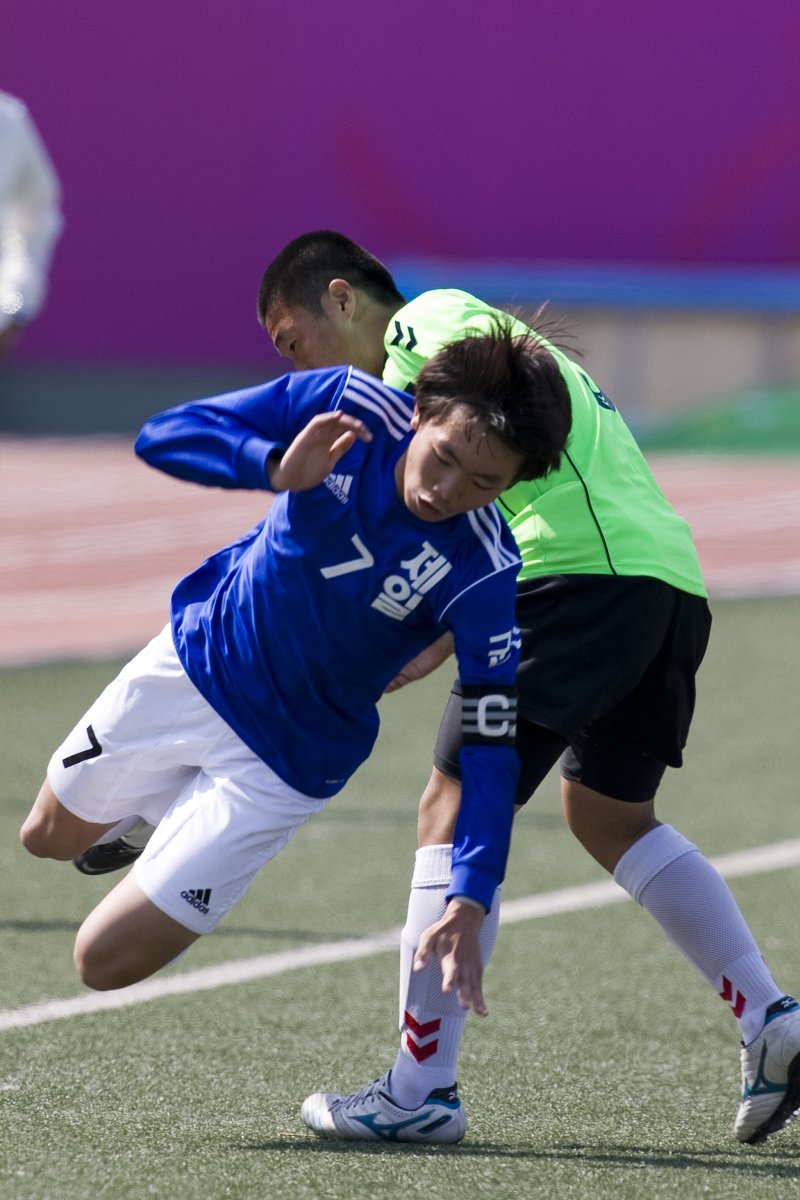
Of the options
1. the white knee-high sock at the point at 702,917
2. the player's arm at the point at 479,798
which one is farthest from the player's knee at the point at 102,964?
the white knee-high sock at the point at 702,917

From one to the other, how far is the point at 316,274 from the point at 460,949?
165cm

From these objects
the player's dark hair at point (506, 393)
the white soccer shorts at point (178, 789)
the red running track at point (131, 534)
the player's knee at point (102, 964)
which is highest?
the player's dark hair at point (506, 393)

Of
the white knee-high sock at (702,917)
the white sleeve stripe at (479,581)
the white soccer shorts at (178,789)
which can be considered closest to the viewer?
the white sleeve stripe at (479,581)

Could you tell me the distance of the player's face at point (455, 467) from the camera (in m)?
3.31

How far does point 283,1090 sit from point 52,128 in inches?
826

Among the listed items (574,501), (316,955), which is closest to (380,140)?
(316,955)

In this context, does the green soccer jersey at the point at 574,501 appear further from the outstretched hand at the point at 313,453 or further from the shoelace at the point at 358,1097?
the shoelace at the point at 358,1097

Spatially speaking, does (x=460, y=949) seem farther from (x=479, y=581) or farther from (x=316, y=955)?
(x=316, y=955)

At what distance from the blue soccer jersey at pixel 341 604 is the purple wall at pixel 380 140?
1899cm

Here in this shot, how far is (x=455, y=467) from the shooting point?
3326 mm

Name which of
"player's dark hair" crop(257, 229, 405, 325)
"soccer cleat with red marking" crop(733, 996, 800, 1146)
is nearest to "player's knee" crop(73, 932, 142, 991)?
"soccer cleat with red marking" crop(733, 996, 800, 1146)

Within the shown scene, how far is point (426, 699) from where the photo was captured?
9.16 metres

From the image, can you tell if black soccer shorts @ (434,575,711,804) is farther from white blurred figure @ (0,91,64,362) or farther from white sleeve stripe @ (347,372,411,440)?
white blurred figure @ (0,91,64,362)

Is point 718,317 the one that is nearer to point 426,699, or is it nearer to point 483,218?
point 483,218
